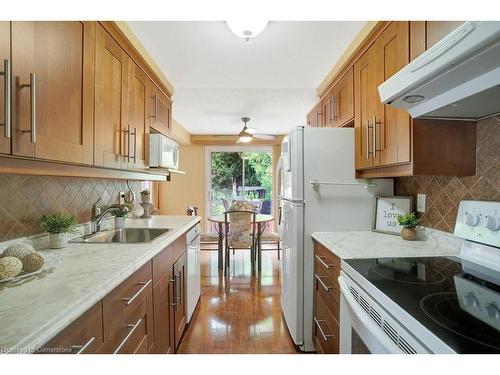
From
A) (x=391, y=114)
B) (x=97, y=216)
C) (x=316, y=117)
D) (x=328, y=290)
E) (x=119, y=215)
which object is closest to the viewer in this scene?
(x=391, y=114)

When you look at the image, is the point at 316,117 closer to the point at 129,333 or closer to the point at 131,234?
the point at 131,234

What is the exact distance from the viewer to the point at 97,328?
2.77 feet

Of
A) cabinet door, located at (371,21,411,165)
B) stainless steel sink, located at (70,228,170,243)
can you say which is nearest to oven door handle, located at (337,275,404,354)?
cabinet door, located at (371,21,411,165)

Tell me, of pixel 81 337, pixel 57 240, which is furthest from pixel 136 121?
pixel 81 337

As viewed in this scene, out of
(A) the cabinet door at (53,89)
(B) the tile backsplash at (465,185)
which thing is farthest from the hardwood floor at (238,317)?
(A) the cabinet door at (53,89)

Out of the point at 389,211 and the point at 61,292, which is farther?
the point at 389,211

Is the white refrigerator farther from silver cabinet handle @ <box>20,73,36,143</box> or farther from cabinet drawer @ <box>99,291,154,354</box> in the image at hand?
silver cabinet handle @ <box>20,73,36,143</box>

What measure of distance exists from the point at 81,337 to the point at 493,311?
1.21 metres

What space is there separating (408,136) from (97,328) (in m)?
1.55

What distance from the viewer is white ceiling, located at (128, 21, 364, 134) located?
175 cm

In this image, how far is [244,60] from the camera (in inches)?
85.3

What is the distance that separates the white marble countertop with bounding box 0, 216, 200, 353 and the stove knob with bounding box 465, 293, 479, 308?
117cm
